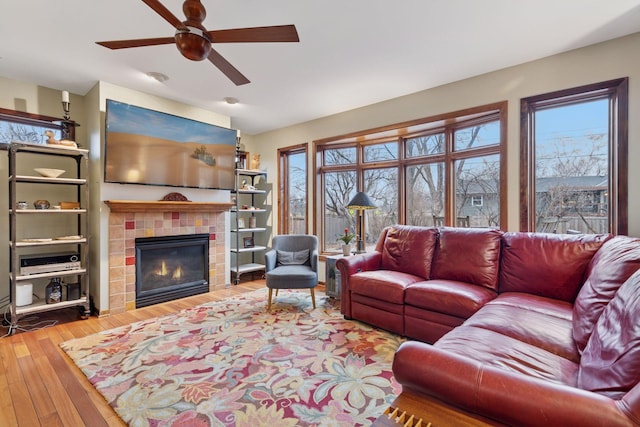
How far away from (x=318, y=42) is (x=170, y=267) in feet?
11.0

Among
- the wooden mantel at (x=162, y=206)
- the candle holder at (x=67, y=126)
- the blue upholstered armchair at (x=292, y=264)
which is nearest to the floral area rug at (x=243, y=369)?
the blue upholstered armchair at (x=292, y=264)

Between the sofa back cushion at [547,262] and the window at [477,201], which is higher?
the window at [477,201]

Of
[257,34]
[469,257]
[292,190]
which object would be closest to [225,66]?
[257,34]

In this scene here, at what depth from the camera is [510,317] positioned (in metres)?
1.87

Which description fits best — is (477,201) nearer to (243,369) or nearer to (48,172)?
(243,369)

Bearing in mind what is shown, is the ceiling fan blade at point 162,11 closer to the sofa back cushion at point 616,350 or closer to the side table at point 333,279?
the sofa back cushion at point 616,350

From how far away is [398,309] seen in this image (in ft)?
8.77

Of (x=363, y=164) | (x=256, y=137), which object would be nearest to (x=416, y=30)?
(x=363, y=164)

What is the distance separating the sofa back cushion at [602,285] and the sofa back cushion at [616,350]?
0.20 metres

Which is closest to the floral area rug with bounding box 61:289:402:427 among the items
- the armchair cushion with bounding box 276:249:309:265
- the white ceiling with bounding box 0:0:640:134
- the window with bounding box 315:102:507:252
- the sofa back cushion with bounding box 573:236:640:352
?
the armchair cushion with bounding box 276:249:309:265

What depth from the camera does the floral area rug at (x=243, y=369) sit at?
67.8 inches

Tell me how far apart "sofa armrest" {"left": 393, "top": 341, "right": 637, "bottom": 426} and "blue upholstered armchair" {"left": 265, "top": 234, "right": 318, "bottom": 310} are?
2.27 metres

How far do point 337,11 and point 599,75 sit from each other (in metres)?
2.39

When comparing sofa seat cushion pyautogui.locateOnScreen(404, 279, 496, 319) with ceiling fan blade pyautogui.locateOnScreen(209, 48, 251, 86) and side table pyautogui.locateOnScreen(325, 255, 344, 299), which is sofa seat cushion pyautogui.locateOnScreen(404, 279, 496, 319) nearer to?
side table pyautogui.locateOnScreen(325, 255, 344, 299)
